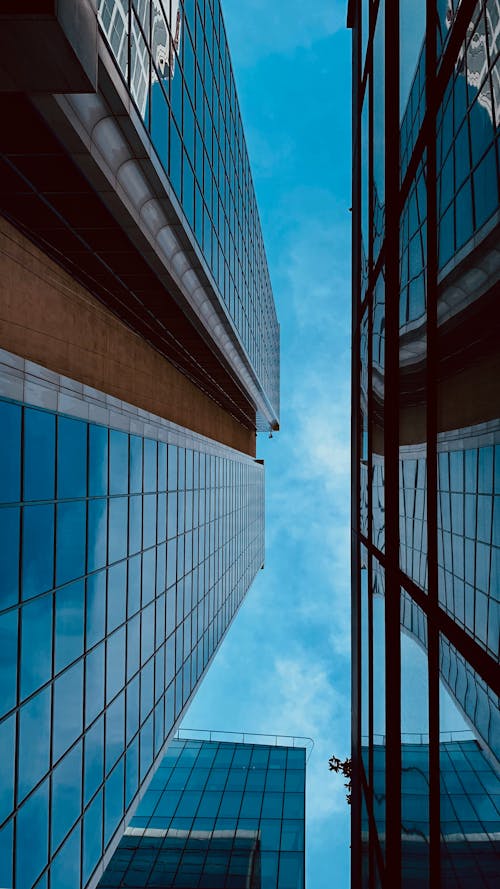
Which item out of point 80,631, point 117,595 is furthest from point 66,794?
point 117,595

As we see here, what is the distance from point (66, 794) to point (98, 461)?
33.5 ft

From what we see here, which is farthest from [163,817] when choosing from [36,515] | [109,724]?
[36,515]

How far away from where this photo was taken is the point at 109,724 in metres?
21.0

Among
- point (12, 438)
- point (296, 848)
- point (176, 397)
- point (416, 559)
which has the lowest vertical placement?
point (296, 848)

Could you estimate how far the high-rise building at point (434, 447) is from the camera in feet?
17.7

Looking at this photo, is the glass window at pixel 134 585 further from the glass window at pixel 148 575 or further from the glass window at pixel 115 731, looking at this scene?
the glass window at pixel 115 731

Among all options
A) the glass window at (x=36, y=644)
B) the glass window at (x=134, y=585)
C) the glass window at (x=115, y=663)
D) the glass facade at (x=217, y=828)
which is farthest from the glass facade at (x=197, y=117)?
the glass facade at (x=217, y=828)

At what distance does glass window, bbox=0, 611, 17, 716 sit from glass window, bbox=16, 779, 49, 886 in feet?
9.93

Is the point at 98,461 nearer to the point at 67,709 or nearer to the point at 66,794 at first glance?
the point at 67,709

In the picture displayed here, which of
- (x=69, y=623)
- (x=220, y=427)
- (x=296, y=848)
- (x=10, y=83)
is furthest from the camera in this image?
(x=220, y=427)

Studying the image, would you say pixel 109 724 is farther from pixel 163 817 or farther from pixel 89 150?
pixel 163 817

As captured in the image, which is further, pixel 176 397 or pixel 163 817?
pixel 163 817

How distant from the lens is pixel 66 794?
17203 mm

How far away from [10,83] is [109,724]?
65.1 ft
